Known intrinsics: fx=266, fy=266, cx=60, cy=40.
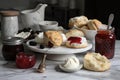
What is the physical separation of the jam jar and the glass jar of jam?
0.35 metres

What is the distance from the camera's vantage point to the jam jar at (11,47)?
1136mm

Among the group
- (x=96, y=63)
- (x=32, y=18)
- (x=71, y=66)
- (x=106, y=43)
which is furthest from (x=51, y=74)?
(x=32, y=18)

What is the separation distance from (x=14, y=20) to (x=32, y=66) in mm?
357

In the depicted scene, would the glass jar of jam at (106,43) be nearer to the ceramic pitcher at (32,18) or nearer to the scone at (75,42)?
the scone at (75,42)

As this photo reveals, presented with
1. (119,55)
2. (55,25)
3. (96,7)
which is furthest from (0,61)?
(96,7)

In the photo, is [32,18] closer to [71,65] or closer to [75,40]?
[75,40]

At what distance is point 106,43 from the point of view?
1182 millimetres

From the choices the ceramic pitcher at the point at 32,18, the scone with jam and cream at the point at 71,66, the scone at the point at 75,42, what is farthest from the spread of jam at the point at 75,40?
the ceramic pitcher at the point at 32,18

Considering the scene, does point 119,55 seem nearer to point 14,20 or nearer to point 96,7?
point 14,20

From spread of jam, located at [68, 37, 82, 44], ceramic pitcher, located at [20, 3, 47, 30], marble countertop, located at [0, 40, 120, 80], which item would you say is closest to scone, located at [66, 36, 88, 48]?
spread of jam, located at [68, 37, 82, 44]

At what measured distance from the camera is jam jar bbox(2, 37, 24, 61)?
1.14 m

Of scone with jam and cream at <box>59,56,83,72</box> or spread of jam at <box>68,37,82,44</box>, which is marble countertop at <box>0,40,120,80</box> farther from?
spread of jam at <box>68,37,82,44</box>

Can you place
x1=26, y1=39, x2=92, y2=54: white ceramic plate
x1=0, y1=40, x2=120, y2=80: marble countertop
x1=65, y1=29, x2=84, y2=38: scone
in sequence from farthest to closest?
x1=65, y1=29, x2=84, y2=38: scone
x1=26, y1=39, x2=92, y2=54: white ceramic plate
x1=0, y1=40, x2=120, y2=80: marble countertop

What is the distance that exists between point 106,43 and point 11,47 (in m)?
0.42
